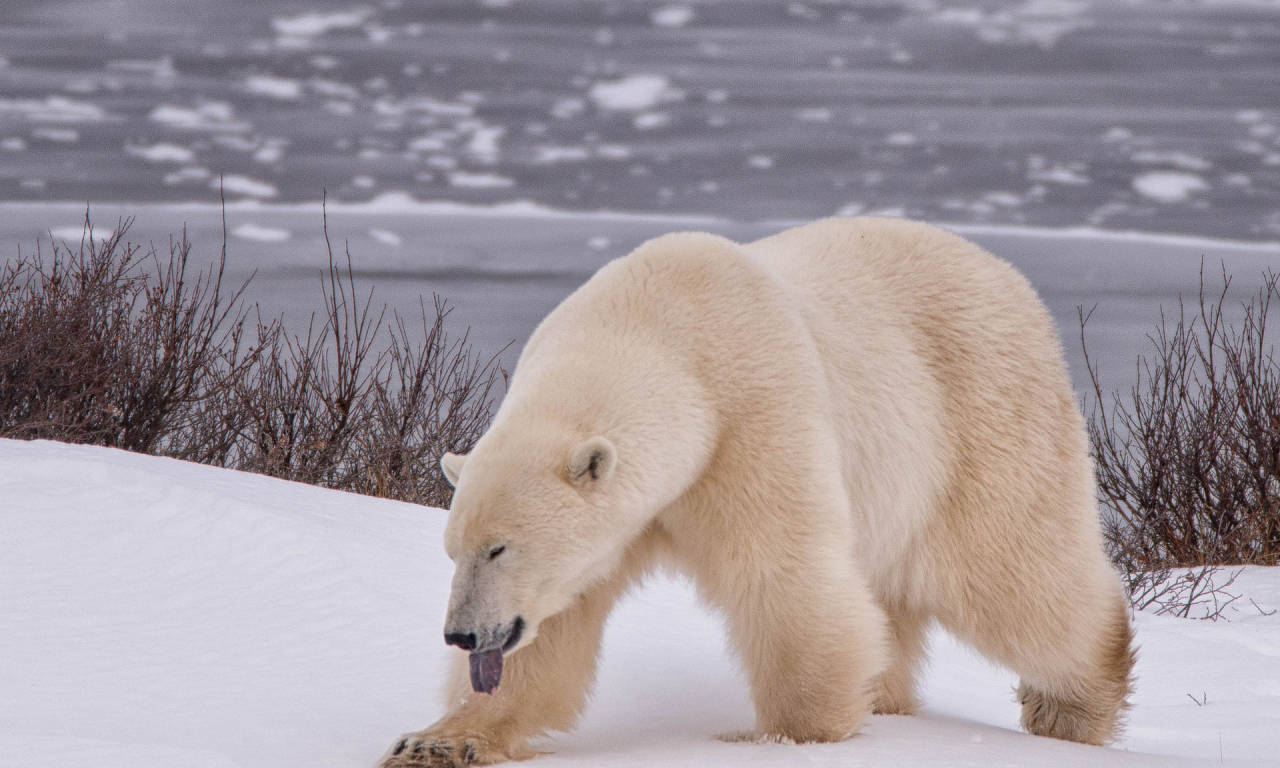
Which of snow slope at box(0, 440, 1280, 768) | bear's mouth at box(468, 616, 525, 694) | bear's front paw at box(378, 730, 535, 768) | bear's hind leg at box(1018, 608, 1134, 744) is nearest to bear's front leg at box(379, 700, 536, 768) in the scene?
bear's front paw at box(378, 730, 535, 768)

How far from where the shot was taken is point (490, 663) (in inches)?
99.7

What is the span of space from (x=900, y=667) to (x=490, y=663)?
1676 millimetres

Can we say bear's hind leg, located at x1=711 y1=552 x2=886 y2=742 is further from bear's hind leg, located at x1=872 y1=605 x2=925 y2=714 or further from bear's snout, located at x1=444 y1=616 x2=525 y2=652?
bear's hind leg, located at x1=872 y1=605 x2=925 y2=714

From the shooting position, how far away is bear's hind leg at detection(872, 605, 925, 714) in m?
3.68

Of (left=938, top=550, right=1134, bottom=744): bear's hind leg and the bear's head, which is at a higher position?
the bear's head

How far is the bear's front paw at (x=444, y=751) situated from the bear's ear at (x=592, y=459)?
778mm

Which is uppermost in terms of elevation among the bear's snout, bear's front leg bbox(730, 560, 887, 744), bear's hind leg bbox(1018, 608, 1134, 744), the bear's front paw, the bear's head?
the bear's head

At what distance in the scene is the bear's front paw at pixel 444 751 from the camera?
270 centimetres

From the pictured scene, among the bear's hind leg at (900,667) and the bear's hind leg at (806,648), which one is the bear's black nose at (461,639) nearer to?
the bear's hind leg at (806,648)

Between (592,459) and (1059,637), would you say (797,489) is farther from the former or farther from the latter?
(1059,637)

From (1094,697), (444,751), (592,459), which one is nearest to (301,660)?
(444,751)

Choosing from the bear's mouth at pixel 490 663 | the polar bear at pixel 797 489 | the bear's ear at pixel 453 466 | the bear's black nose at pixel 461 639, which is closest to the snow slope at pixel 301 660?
the polar bear at pixel 797 489

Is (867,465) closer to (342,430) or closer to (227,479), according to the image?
(227,479)

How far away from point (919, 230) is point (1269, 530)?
28.8ft
